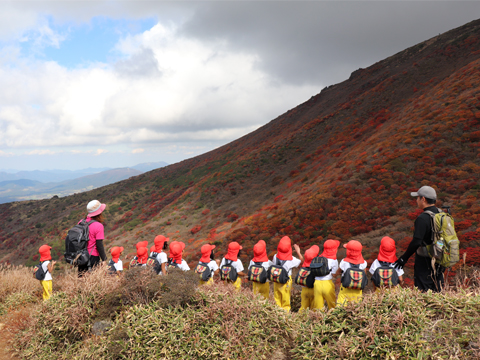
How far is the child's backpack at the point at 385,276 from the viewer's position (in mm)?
5091

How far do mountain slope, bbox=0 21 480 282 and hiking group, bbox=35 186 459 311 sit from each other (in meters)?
4.39

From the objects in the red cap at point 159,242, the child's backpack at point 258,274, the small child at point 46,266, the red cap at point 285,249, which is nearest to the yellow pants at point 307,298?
the red cap at point 285,249

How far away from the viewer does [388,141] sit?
1850 centimetres

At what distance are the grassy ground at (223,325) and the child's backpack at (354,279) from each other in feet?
4.43

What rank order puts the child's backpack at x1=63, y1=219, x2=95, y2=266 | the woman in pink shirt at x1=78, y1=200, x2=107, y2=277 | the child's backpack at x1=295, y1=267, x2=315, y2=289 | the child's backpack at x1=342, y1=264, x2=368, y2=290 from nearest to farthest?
the child's backpack at x1=342, y1=264, x2=368, y2=290 → the child's backpack at x1=63, y1=219, x2=95, y2=266 → the child's backpack at x1=295, y1=267, x2=315, y2=289 → the woman in pink shirt at x1=78, y1=200, x2=107, y2=277

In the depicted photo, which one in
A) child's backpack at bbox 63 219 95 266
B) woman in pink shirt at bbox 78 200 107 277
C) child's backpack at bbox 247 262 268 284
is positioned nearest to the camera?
child's backpack at bbox 63 219 95 266

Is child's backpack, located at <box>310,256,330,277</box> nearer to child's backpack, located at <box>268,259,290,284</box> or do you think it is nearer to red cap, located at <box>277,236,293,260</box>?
child's backpack, located at <box>268,259,290,284</box>

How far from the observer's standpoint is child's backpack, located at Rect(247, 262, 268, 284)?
6.25 metres

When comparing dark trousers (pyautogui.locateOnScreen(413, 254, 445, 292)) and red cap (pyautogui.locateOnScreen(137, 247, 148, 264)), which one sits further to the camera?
red cap (pyautogui.locateOnScreen(137, 247, 148, 264))

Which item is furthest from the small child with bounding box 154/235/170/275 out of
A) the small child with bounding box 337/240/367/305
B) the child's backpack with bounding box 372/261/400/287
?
the child's backpack with bounding box 372/261/400/287

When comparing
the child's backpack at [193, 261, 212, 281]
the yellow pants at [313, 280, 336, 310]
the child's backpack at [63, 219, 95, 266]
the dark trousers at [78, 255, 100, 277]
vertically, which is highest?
the child's backpack at [63, 219, 95, 266]

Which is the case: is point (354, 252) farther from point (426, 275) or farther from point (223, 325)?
point (223, 325)

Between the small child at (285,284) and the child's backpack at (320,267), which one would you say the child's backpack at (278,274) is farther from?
the child's backpack at (320,267)

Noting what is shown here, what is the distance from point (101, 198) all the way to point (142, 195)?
30.5 feet
